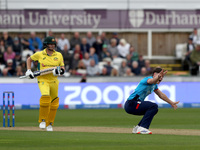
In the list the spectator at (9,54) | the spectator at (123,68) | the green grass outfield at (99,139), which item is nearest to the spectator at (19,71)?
the spectator at (9,54)

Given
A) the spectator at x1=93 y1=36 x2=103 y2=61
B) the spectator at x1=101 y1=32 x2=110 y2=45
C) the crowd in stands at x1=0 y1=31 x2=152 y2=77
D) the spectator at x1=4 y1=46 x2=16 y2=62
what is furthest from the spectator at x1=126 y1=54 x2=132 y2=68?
the spectator at x1=4 y1=46 x2=16 y2=62

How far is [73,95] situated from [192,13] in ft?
31.0

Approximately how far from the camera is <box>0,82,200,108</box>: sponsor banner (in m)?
22.4

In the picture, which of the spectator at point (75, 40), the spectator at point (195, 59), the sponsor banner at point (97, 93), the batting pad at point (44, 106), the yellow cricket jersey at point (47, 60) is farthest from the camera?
the spectator at point (75, 40)

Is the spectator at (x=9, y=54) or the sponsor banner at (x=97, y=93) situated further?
the spectator at (x=9, y=54)

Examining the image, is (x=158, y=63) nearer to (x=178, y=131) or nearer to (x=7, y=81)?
(x=7, y=81)

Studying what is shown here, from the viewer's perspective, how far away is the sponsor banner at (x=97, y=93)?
73.6ft

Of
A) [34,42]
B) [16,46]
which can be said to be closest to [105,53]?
[34,42]

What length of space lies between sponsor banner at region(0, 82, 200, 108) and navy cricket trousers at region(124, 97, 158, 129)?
9.85 meters

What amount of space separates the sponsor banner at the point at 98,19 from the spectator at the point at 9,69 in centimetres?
323

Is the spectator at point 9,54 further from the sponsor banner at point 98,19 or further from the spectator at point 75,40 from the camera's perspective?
the spectator at point 75,40

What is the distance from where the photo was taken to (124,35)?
96.5ft

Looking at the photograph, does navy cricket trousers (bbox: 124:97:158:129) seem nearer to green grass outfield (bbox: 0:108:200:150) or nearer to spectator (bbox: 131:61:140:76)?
green grass outfield (bbox: 0:108:200:150)

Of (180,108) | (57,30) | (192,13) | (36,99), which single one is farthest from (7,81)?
(192,13)
